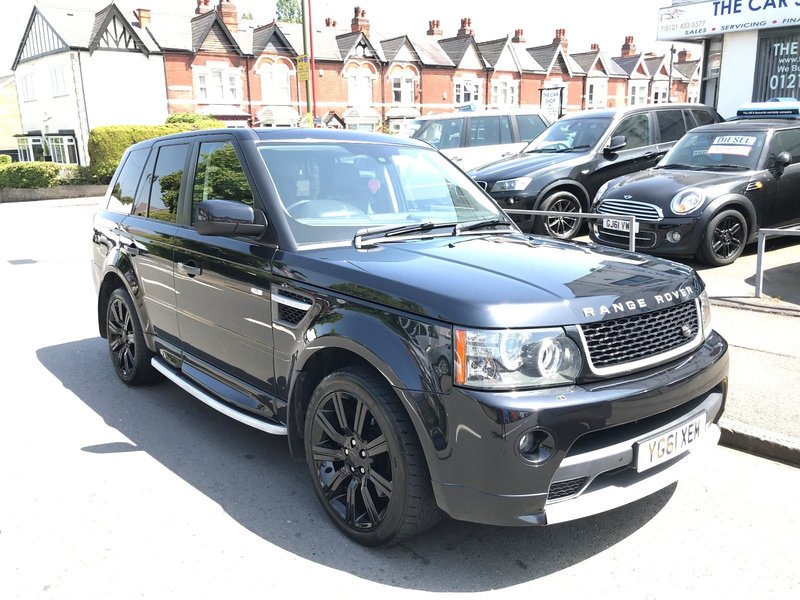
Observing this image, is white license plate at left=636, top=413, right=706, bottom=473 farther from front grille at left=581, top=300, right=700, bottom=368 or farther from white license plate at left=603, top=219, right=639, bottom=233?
white license plate at left=603, top=219, right=639, bottom=233

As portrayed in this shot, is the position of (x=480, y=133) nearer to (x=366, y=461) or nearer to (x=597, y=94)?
(x=366, y=461)

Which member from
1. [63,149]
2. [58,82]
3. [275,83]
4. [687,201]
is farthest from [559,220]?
[58,82]

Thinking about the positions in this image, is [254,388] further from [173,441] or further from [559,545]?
[559,545]

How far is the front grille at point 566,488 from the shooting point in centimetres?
279

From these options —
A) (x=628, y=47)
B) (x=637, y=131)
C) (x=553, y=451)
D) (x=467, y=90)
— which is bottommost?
(x=553, y=451)

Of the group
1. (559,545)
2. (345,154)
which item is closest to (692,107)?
(345,154)

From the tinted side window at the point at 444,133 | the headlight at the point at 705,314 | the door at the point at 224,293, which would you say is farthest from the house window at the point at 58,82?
the headlight at the point at 705,314

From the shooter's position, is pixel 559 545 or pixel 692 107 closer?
pixel 559 545

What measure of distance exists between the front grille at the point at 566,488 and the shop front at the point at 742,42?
16241 millimetres

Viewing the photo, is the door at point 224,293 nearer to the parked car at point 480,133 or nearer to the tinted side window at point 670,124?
the tinted side window at point 670,124

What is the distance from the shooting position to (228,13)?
145 feet

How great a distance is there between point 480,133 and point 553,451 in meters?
12.1

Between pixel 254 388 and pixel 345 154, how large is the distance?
4.85 ft

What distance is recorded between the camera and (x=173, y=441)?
453 cm
